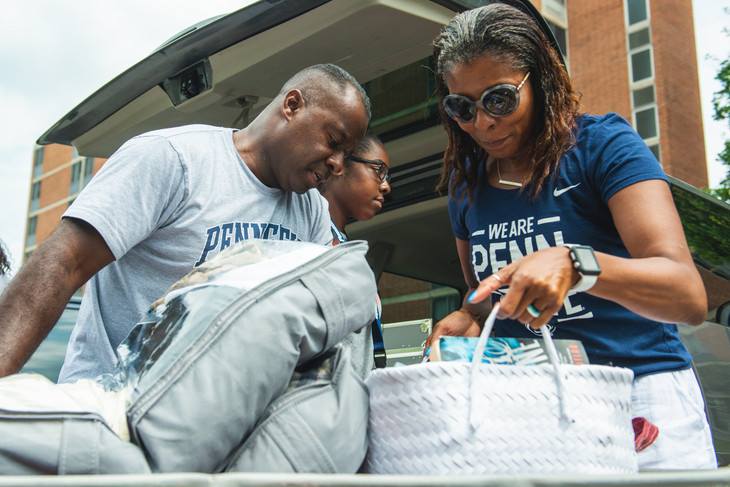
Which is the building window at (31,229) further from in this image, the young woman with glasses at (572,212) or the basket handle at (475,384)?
the basket handle at (475,384)

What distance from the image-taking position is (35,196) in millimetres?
45281

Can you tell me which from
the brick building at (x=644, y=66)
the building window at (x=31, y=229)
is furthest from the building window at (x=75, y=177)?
the brick building at (x=644, y=66)

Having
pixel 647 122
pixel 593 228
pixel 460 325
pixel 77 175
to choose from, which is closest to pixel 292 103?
pixel 460 325

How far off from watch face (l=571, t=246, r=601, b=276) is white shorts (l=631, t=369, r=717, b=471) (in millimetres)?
453

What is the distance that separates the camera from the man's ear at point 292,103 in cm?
191

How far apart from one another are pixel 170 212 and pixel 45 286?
13.5 inches

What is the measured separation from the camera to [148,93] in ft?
9.05

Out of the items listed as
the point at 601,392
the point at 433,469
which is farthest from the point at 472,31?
the point at 433,469

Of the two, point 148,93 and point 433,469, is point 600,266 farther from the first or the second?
point 148,93

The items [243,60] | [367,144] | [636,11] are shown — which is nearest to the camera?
[243,60]

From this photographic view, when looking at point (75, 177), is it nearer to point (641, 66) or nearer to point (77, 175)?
point (77, 175)

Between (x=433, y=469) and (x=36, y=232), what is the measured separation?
47.8 m

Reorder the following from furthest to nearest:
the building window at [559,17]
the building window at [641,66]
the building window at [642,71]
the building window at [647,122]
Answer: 1. the building window at [559,17]
2. the building window at [641,66]
3. the building window at [642,71]
4. the building window at [647,122]

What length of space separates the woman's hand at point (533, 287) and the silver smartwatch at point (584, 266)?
0.04 feet
